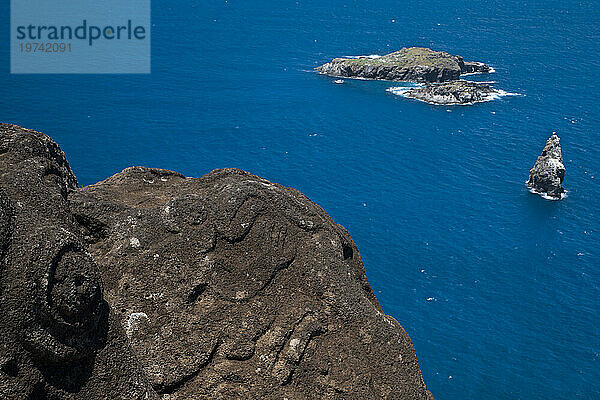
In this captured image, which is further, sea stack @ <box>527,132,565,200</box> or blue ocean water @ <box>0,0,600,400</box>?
sea stack @ <box>527,132,565,200</box>

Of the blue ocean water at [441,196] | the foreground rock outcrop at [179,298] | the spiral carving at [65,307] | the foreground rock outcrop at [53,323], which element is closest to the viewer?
the foreground rock outcrop at [53,323]

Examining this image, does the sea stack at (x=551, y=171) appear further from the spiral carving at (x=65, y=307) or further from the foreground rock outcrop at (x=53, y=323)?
the spiral carving at (x=65, y=307)

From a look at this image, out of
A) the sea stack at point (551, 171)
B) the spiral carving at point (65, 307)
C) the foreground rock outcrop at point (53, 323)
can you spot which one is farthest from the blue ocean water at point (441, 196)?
the spiral carving at point (65, 307)

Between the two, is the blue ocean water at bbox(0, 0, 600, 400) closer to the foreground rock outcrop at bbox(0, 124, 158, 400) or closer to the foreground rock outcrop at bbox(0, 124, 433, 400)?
the foreground rock outcrop at bbox(0, 124, 433, 400)

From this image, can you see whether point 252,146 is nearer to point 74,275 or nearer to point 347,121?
point 347,121

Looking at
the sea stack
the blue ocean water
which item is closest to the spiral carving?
the blue ocean water

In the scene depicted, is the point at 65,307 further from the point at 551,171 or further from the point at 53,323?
the point at 551,171
